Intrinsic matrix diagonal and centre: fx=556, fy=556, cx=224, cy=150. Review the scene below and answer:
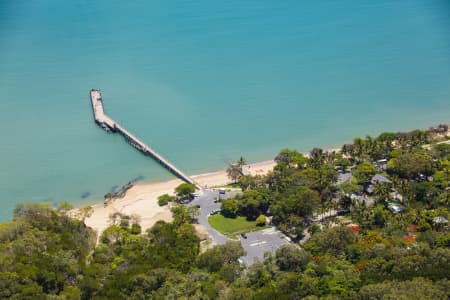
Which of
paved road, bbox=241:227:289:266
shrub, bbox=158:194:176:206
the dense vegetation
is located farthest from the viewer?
shrub, bbox=158:194:176:206

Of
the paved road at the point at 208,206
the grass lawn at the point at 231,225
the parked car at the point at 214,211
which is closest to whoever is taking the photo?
the paved road at the point at 208,206

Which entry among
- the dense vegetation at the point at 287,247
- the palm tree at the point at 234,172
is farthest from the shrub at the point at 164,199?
the palm tree at the point at 234,172

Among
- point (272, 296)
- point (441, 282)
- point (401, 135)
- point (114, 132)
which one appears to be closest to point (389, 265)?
point (441, 282)

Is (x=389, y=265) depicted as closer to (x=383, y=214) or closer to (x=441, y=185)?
(x=383, y=214)

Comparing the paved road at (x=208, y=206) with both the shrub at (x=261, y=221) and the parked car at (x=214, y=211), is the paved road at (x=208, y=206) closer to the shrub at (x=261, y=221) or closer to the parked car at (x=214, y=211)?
the parked car at (x=214, y=211)

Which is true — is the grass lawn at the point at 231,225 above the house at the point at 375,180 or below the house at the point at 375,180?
below

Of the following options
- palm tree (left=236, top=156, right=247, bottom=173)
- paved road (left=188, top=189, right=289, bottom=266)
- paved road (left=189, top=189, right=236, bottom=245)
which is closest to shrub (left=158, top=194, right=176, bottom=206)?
paved road (left=189, top=189, right=236, bottom=245)

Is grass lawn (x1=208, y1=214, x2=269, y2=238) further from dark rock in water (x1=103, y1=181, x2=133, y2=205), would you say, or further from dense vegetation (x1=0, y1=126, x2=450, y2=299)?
dark rock in water (x1=103, y1=181, x2=133, y2=205)
